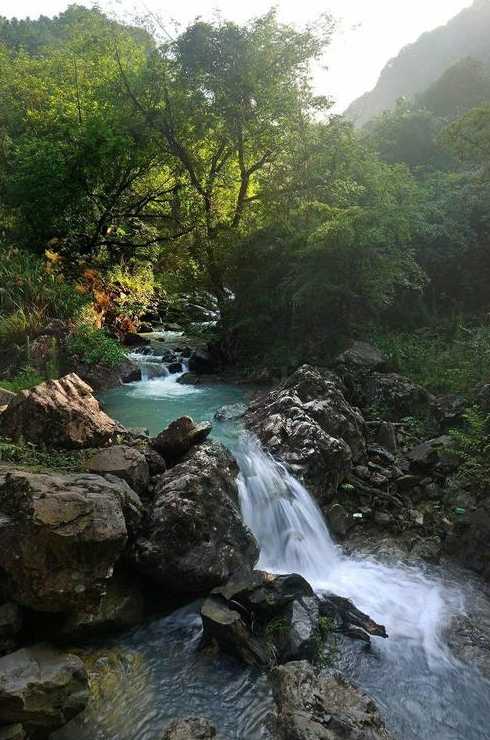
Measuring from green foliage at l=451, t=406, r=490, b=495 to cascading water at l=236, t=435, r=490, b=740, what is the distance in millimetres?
1864

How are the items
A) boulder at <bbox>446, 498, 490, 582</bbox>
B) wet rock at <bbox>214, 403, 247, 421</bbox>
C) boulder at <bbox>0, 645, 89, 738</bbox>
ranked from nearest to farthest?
1. boulder at <bbox>0, 645, 89, 738</bbox>
2. boulder at <bbox>446, 498, 490, 582</bbox>
3. wet rock at <bbox>214, 403, 247, 421</bbox>

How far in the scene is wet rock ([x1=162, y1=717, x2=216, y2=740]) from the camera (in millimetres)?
3660

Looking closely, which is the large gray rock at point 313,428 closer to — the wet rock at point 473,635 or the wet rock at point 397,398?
the wet rock at point 397,398

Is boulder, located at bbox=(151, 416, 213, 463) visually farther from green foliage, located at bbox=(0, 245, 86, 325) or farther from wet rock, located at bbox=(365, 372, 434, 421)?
green foliage, located at bbox=(0, 245, 86, 325)

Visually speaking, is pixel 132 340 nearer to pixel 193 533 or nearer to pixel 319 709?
pixel 193 533

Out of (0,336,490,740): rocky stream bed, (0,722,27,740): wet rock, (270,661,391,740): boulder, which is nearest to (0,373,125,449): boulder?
(0,336,490,740): rocky stream bed

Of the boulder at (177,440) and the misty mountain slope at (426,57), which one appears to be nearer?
the boulder at (177,440)

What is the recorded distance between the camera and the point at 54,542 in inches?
167

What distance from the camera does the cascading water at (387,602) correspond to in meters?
4.39

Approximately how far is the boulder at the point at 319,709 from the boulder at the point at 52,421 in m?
3.72

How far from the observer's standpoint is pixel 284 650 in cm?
467

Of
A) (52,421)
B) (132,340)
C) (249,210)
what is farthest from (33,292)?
(52,421)

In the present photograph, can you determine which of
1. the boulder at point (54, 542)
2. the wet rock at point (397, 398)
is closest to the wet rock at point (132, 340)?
the wet rock at point (397, 398)

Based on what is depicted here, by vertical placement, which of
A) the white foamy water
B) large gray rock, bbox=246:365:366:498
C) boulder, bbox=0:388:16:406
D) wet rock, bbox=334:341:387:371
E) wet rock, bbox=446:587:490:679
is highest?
boulder, bbox=0:388:16:406
